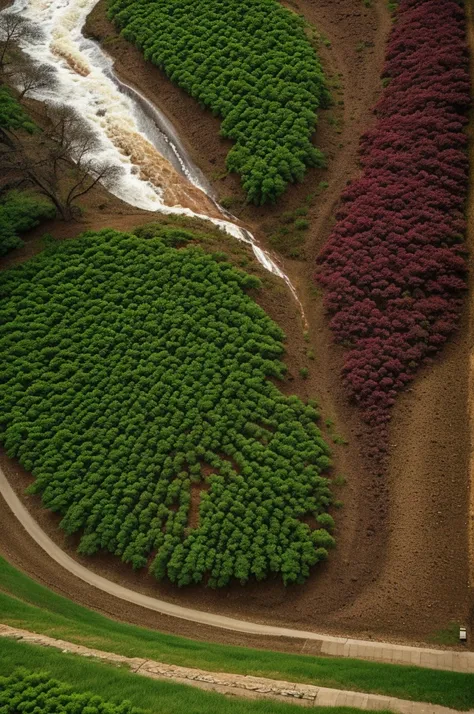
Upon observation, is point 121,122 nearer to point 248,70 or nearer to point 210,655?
point 248,70

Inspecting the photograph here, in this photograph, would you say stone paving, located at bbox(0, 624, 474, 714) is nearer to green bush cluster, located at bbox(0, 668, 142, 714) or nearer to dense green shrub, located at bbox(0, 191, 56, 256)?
green bush cluster, located at bbox(0, 668, 142, 714)

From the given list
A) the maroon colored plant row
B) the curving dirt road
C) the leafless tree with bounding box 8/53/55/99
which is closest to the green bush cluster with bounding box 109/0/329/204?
the maroon colored plant row

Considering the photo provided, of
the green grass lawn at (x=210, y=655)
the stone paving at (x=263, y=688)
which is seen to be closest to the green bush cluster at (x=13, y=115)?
the green grass lawn at (x=210, y=655)

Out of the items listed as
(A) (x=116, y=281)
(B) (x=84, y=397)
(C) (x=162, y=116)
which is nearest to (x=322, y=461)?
(B) (x=84, y=397)

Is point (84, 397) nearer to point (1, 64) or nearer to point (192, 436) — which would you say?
point (192, 436)

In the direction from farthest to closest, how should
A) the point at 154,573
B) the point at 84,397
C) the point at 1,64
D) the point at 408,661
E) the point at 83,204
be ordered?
the point at 1,64, the point at 83,204, the point at 84,397, the point at 154,573, the point at 408,661

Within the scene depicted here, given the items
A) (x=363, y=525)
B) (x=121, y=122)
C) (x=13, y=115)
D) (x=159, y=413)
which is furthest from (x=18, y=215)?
(x=363, y=525)

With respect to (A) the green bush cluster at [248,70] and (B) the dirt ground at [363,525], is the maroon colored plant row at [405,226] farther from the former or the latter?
(A) the green bush cluster at [248,70]
